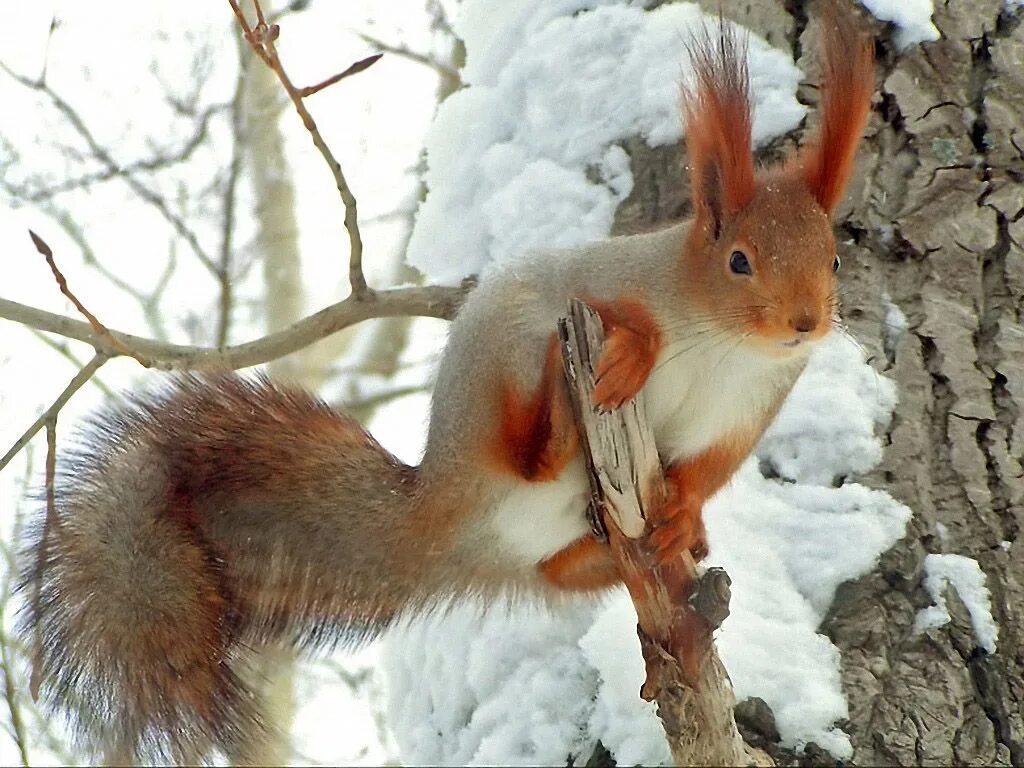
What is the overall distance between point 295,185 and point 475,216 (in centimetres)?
231

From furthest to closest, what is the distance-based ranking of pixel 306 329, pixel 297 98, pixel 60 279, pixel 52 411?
pixel 306 329
pixel 52 411
pixel 60 279
pixel 297 98

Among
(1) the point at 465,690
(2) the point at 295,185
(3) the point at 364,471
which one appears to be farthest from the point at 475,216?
(2) the point at 295,185

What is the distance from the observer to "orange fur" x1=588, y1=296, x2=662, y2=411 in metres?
1.17

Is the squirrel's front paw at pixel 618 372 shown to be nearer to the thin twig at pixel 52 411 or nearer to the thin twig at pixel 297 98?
the thin twig at pixel 297 98

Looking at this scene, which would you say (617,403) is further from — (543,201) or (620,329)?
(543,201)

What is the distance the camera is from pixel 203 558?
1.26 meters

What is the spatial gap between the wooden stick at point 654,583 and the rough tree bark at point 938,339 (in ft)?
0.61

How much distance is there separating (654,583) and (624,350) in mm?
240

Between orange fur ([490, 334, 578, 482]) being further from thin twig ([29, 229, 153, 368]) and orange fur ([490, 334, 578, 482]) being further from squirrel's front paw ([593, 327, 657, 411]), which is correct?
thin twig ([29, 229, 153, 368])

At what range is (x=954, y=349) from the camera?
1.48m

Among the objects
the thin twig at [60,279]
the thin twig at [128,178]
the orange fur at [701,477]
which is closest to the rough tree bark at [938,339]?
the orange fur at [701,477]

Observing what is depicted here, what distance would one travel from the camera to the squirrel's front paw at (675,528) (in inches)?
47.4

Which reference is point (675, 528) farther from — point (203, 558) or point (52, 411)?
point (52, 411)

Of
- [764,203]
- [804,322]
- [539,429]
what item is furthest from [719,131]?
[539,429]
